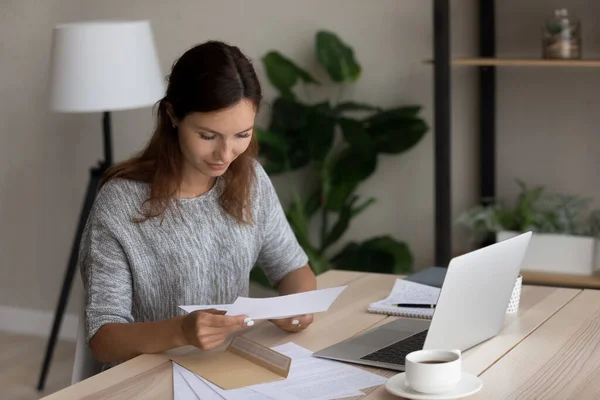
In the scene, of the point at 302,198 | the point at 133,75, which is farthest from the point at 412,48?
the point at 133,75

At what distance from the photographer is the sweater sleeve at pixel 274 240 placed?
2154 mm

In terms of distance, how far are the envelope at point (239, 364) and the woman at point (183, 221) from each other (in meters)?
0.04

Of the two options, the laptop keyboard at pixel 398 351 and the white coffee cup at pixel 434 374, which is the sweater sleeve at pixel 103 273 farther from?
the white coffee cup at pixel 434 374

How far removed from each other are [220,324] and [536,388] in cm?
55

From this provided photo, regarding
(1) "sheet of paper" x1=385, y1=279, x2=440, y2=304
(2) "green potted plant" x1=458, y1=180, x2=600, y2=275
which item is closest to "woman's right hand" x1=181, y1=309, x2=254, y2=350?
(1) "sheet of paper" x1=385, y1=279, x2=440, y2=304

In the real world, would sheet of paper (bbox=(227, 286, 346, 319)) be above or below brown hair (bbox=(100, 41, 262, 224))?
below

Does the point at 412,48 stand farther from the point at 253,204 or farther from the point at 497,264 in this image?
the point at 497,264

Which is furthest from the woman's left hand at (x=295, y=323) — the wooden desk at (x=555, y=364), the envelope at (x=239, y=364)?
the wooden desk at (x=555, y=364)

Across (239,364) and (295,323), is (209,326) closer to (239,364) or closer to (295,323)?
(239,364)

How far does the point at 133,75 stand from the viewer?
321cm

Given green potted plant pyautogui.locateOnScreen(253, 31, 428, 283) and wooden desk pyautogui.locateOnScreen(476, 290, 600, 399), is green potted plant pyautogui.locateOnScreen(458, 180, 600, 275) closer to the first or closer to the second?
green potted plant pyautogui.locateOnScreen(253, 31, 428, 283)

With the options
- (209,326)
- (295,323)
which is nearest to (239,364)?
(209,326)

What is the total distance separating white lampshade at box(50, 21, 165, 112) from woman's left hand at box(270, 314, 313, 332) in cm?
157

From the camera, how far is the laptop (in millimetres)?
1542
